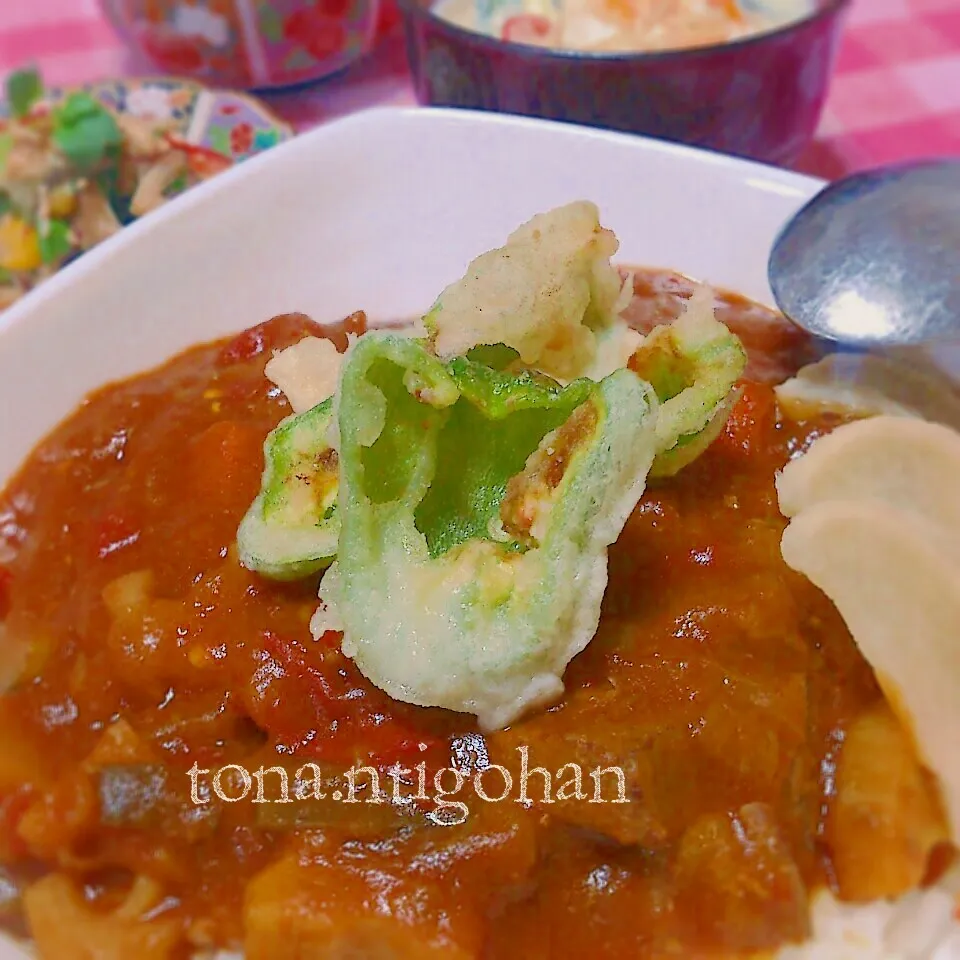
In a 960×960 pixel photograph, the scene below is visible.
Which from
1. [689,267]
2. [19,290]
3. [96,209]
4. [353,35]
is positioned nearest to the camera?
[689,267]

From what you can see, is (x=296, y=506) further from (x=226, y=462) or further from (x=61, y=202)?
(x=61, y=202)

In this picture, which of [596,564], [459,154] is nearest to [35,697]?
[596,564]

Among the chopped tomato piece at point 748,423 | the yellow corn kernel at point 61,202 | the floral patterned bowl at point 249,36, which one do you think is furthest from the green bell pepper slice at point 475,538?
the floral patterned bowl at point 249,36

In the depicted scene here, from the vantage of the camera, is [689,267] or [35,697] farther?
[689,267]

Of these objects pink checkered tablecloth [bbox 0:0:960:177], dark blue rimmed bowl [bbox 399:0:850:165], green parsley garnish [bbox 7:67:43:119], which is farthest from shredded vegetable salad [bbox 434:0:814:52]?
green parsley garnish [bbox 7:67:43:119]

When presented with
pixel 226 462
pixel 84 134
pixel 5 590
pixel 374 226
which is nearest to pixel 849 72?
pixel 374 226

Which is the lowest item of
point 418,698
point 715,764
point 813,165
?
point 813,165

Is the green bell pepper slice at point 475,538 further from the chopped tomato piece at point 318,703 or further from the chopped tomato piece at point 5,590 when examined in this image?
the chopped tomato piece at point 5,590

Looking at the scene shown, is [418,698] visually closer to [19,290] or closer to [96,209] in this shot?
[19,290]
